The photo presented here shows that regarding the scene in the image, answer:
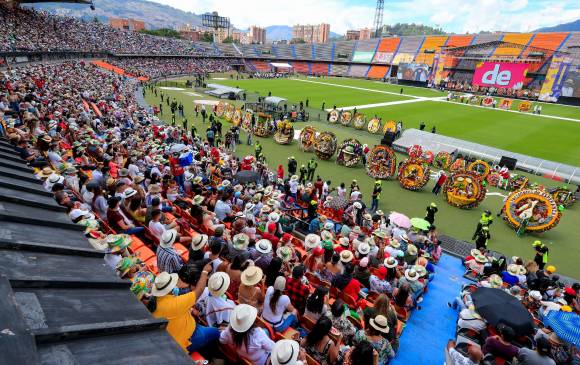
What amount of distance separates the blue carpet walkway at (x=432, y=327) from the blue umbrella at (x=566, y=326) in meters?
2.01

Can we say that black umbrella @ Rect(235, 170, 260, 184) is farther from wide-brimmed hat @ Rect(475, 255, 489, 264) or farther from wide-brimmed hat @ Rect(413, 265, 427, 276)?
wide-brimmed hat @ Rect(475, 255, 489, 264)

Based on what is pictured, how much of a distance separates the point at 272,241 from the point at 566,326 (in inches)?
249

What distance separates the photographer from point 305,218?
1254 centimetres

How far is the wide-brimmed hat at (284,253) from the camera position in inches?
285

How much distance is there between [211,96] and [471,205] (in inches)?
1458

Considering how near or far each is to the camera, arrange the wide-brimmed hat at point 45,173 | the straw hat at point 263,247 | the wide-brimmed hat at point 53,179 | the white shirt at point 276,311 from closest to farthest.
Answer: the white shirt at point 276,311, the straw hat at point 263,247, the wide-brimmed hat at point 53,179, the wide-brimmed hat at point 45,173

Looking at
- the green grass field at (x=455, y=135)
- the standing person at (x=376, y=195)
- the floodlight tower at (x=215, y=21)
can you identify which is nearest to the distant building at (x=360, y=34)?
the floodlight tower at (x=215, y=21)

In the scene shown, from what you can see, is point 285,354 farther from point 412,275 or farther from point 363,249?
point 412,275

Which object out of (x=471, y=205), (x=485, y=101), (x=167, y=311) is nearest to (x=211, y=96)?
(x=471, y=205)

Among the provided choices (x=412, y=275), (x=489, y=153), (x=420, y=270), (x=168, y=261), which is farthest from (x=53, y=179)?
(x=489, y=153)

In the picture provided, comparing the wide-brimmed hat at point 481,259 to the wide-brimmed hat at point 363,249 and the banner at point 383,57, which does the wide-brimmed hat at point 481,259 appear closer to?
the wide-brimmed hat at point 363,249

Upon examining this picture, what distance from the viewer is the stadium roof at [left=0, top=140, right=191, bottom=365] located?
7.07 feet

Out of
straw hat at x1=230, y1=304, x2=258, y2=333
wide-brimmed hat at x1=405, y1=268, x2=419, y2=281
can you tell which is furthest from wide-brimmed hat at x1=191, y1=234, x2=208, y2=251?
wide-brimmed hat at x1=405, y1=268, x2=419, y2=281

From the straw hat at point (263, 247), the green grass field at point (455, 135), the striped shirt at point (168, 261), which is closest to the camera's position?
the striped shirt at point (168, 261)
